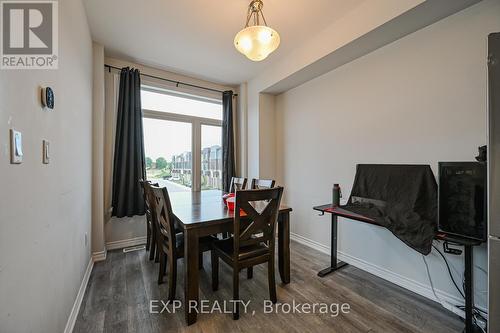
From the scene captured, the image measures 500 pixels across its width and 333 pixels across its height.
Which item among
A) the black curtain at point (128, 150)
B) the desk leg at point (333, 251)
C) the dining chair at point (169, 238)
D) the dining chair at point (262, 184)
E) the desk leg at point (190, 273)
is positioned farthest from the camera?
the black curtain at point (128, 150)

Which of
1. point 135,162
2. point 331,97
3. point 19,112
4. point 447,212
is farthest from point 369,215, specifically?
point 135,162

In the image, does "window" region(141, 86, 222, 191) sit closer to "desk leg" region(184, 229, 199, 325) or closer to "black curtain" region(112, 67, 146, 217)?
"black curtain" region(112, 67, 146, 217)

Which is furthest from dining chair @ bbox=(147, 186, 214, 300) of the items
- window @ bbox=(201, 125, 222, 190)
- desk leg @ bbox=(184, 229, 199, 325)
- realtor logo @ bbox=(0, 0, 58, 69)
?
window @ bbox=(201, 125, 222, 190)

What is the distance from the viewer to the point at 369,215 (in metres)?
1.93

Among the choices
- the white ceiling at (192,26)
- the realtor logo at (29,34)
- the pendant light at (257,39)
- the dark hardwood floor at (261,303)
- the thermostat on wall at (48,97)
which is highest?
the white ceiling at (192,26)

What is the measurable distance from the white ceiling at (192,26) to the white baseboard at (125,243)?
261cm

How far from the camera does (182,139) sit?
3.58 meters

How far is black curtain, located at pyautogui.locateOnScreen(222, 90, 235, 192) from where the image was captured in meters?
3.78

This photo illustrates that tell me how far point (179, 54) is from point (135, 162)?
1.63 m

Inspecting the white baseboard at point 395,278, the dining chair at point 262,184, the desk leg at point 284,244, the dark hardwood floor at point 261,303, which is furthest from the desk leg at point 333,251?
the dining chair at point 262,184

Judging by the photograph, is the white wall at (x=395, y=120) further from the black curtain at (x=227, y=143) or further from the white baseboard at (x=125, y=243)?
the white baseboard at (x=125, y=243)

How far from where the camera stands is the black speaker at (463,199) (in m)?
1.42

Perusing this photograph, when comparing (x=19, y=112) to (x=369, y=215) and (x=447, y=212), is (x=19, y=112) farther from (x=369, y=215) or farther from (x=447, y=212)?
(x=447, y=212)

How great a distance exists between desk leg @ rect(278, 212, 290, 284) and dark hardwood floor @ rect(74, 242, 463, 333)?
10 centimetres
